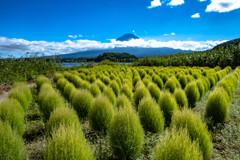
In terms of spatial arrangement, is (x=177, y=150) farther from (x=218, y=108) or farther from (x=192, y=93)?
(x=192, y=93)

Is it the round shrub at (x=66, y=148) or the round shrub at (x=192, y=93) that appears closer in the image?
the round shrub at (x=66, y=148)

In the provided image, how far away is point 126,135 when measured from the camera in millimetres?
2656

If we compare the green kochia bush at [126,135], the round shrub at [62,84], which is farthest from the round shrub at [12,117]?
the round shrub at [62,84]

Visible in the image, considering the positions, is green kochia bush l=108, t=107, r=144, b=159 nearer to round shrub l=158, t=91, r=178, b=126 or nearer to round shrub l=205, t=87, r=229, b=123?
round shrub l=158, t=91, r=178, b=126

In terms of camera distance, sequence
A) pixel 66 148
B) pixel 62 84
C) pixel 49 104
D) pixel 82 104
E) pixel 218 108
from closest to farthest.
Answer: pixel 66 148 → pixel 49 104 → pixel 218 108 → pixel 82 104 → pixel 62 84

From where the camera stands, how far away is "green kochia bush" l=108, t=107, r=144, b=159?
8.70ft

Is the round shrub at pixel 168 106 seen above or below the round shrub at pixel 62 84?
below

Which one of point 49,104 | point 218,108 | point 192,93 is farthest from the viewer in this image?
point 192,93

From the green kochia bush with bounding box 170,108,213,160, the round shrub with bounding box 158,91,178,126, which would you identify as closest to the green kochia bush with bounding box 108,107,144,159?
the green kochia bush with bounding box 170,108,213,160

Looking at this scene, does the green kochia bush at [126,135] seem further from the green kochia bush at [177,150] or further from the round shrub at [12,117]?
the round shrub at [12,117]

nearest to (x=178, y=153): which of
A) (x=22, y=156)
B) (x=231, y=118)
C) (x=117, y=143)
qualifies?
(x=117, y=143)

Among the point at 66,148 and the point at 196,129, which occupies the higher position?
the point at 66,148

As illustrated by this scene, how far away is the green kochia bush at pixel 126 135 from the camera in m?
2.65

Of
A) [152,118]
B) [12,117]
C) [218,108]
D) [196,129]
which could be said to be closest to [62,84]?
[12,117]
